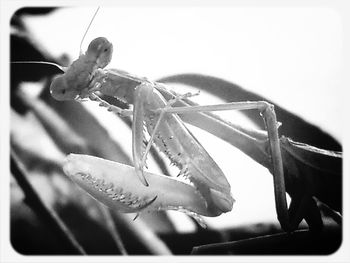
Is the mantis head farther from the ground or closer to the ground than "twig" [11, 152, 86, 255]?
farther from the ground

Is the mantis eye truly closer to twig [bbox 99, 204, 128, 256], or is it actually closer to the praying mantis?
the praying mantis

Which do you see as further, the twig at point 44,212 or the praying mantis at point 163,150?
the twig at point 44,212

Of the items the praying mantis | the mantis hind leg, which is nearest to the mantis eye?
the praying mantis

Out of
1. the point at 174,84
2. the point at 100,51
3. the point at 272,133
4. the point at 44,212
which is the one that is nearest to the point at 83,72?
the point at 100,51

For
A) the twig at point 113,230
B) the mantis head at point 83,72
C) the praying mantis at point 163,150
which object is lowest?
the twig at point 113,230

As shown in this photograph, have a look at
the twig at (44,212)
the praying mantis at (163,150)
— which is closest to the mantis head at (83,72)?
the praying mantis at (163,150)

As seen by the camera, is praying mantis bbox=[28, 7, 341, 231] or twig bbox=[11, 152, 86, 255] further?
twig bbox=[11, 152, 86, 255]

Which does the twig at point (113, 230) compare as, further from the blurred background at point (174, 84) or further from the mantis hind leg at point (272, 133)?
the mantis hind leg at point (272, 133)
